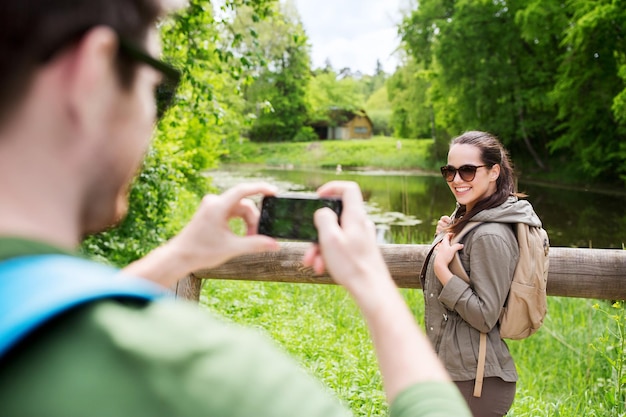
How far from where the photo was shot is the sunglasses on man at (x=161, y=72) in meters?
0.64

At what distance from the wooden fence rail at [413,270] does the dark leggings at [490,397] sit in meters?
0.77

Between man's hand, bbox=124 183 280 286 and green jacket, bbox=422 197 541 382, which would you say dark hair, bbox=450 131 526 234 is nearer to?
green jacket, bbox=422 197 541 382

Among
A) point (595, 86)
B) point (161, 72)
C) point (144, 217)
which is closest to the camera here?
point (161, 72)

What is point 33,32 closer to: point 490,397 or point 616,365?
point 490,397

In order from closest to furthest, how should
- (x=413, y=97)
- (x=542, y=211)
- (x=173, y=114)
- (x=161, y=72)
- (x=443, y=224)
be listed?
(x=161, y=72)
(x=443, y=224)
(x=173, y=114)
(x=542, y=211)
(x=413, y=97)

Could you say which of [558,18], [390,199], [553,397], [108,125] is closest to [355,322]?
[553,397]

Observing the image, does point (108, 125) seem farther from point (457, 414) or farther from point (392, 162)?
point (392, 162)

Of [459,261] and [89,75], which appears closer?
[89,75]

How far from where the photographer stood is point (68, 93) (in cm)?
59

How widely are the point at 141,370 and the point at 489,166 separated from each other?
7.27 feet

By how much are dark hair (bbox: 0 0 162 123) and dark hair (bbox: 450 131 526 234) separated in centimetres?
202

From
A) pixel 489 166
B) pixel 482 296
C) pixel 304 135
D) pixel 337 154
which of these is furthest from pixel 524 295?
pixel 304 135

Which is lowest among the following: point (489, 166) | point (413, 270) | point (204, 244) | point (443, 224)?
point (413, 270)

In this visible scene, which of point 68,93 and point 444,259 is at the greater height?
point 68,93
